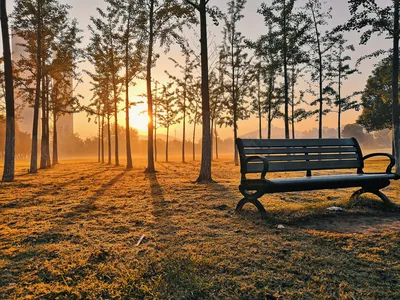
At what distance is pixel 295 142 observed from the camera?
4.87 metres

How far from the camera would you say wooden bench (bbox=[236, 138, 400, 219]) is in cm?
398

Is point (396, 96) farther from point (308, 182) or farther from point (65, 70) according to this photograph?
point (65, 70)

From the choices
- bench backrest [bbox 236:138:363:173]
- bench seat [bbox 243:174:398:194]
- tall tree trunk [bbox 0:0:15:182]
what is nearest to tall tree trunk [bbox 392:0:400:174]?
bench backrest [bbox 236:138:363:173]

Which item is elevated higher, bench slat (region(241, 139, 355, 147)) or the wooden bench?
bench slat (region(241, 139, 355, 147))

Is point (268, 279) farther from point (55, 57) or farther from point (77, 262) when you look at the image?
point (55, 57)

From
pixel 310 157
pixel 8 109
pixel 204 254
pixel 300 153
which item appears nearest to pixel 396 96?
pixel 310 157

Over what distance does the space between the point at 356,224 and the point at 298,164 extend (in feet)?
4.43

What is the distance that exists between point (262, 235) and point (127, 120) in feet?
57.3

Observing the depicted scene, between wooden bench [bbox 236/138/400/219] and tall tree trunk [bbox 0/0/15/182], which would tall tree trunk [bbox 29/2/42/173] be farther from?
wooden bench [bbox 236/138/400/219]

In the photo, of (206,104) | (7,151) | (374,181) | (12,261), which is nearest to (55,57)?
(7,151)

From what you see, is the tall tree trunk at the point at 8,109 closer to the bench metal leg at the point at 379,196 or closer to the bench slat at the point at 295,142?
the bench slat at the point at 295,142

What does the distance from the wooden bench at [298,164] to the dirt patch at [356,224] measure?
516 millimetres

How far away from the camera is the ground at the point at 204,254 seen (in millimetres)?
2045

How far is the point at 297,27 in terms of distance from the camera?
1773 cm
